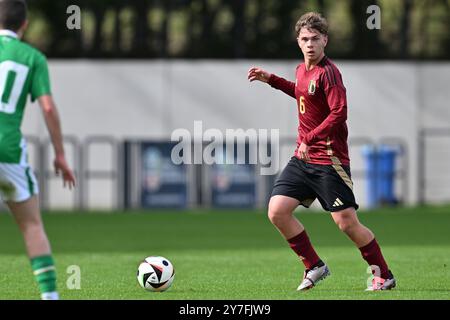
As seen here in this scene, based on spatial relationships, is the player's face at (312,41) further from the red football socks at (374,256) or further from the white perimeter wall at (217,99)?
the white perimeter wall at (217,99)

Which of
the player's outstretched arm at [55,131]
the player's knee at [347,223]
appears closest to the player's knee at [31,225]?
the player's outstretched arm at [55,131]

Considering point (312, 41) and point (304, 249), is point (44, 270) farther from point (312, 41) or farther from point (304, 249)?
point (312, 41)

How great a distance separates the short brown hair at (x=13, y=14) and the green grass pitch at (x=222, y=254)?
2685 millimetres

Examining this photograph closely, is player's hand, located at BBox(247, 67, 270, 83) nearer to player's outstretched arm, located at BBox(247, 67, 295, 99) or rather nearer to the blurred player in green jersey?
player's outstretched arm, located at BBox(247, 67, 295, 99)

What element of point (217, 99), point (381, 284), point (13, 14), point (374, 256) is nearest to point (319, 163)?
point (374, 256)

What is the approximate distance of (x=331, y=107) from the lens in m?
10.8

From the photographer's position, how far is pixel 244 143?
30.9m

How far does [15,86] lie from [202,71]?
2422 cm

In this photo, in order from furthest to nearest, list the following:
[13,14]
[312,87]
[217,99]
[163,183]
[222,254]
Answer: [217,99]
[163,183]
[222,254]
[312,87]
[13,14]

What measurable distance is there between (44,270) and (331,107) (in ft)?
10.3

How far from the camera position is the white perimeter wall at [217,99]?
1282 inches

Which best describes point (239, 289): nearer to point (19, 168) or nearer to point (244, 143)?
point (19, 168)

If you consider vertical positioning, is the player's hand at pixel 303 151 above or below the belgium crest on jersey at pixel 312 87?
below

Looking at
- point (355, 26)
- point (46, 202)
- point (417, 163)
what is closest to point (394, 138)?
point (417, 163)
